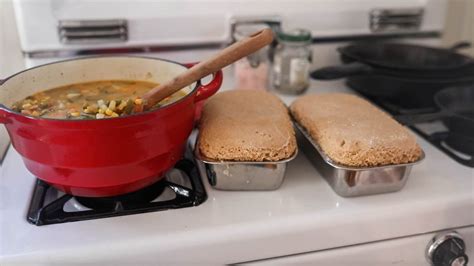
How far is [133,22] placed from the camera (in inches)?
36.1

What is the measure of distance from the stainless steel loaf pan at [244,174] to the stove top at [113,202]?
3 cm

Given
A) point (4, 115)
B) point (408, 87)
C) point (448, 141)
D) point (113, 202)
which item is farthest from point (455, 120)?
point (4, 115)

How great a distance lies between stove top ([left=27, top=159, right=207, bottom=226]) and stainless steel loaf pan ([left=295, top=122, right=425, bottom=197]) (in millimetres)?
178

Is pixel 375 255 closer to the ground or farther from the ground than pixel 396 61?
closer to the ground

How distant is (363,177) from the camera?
2.01 ft

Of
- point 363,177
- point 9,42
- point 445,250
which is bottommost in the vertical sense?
point 445,250

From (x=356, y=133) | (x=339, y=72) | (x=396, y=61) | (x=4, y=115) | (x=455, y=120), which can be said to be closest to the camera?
(x=4, y=115)

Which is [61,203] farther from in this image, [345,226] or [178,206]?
[345,226]

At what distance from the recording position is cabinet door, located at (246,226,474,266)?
0.59 meters

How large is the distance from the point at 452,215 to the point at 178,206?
0.37 metres

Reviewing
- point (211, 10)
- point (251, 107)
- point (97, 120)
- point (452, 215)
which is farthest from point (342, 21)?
point (97, 120)

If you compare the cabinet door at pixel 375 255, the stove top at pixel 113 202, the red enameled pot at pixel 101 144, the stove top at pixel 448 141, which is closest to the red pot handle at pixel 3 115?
the red enameled pot at pixel 101 144

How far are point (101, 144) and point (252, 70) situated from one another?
47 centimetres

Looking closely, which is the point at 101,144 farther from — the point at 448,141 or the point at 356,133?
the point at 448,141
